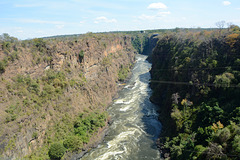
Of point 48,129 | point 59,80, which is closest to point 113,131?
point 48,129

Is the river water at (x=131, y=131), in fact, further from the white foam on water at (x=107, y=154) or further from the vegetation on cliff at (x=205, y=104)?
the vegetation on cliff at (x=205, y=104)

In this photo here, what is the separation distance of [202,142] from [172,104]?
12.1m

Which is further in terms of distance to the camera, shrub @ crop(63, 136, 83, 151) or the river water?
the river water

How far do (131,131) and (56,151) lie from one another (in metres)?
15.4

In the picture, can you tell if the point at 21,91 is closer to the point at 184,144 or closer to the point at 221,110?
the point at 184,144

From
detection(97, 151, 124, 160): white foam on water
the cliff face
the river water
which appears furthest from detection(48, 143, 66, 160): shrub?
detection(97, 151, 124, 160): white foam on water

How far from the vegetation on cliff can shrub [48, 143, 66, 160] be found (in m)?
16.1

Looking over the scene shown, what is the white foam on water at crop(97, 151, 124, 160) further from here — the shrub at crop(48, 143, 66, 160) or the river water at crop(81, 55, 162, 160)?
the shrub at crop(48, 143, 66, 160)

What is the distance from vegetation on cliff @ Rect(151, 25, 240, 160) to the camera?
68.4 ft

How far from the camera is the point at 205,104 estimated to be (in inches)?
1098

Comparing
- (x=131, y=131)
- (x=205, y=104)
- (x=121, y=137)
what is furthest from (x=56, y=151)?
(x=205, y=104)

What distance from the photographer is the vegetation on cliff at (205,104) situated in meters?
20.9

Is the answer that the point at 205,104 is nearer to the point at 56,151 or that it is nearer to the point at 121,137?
the point at 121,137

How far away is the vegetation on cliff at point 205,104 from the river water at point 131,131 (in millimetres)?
2500
